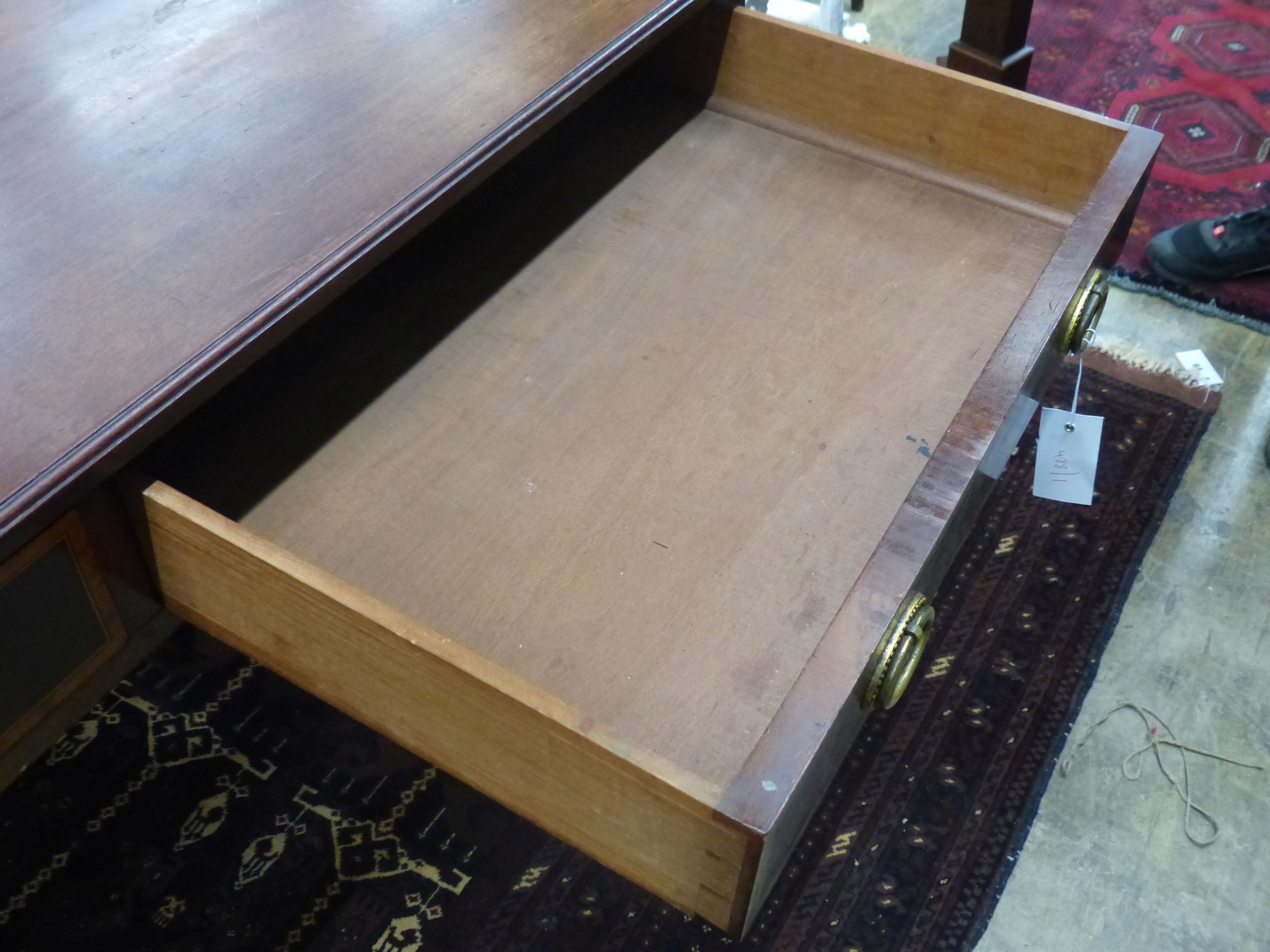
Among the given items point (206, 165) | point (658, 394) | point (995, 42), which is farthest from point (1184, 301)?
point (206, 165)

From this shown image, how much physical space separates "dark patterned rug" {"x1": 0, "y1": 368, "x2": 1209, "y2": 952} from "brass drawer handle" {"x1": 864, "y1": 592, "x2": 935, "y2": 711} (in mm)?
398

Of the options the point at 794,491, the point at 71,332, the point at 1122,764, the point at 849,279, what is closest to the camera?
the point at 71,332

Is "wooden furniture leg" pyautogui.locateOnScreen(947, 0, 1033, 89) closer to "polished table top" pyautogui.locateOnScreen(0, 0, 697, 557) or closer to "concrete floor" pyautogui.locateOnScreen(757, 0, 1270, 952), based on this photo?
"concrete floor" pyautogui.locateOnScreen(757, 0, 1270, 952)

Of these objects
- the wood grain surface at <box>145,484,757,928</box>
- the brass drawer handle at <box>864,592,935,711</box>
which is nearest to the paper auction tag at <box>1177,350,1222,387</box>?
the brass drawer handle at <box>864,592,935,711</box>

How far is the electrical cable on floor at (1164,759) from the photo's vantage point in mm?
1082

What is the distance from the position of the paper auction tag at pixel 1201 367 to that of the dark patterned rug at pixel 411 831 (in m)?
0.39

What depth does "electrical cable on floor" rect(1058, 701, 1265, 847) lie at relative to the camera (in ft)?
3.55

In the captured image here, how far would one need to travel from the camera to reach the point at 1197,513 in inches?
51.8

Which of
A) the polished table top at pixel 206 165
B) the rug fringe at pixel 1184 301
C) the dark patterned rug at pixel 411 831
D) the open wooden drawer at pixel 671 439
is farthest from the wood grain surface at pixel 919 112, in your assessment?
the rug fringe at pixel 1184 301

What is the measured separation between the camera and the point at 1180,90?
1.87 meters

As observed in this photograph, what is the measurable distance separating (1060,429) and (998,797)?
13.2 inches

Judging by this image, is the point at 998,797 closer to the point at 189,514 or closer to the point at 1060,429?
the point at 1060,429

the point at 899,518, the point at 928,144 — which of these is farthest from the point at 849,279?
the point at 899,518

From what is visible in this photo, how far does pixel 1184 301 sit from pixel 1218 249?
0.08m
